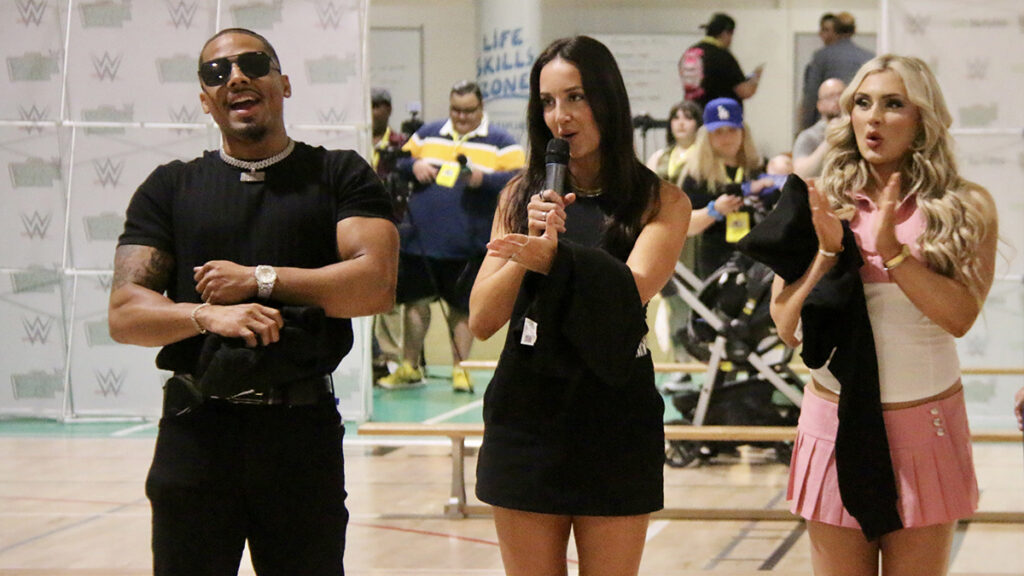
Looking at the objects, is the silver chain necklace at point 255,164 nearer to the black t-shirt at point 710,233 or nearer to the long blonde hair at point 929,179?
the long blonde hair at point 929,179

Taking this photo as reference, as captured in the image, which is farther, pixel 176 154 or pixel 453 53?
pixel 453 53

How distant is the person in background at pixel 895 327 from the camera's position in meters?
2.48

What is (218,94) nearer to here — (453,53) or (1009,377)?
(1009,377)

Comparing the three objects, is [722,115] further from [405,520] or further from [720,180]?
[405,520]

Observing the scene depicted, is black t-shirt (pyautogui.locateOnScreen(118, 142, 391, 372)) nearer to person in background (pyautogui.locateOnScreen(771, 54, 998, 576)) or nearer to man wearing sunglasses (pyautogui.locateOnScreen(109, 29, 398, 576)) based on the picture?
man wearing sunglasses (pyautogui.locateOnScreen(109, 29, 398, 576))

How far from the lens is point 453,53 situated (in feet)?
36.0

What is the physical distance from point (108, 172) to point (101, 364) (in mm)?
1223

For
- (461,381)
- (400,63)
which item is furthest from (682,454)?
(400,63)

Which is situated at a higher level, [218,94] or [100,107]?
[100,107]

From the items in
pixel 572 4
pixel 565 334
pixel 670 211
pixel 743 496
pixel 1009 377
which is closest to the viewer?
pixel 565 334

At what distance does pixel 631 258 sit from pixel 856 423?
1.97 ft

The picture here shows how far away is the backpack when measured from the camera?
820 cm

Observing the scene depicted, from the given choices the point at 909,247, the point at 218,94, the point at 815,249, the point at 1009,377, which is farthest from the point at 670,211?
the point at 1009,377

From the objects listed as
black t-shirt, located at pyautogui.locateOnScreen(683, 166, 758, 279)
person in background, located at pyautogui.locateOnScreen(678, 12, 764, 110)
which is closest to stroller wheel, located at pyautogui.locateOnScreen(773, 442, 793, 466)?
black t-shirt, located at pyautogui.locateOnScreen(683, 166, 758, 279)
